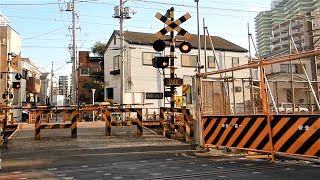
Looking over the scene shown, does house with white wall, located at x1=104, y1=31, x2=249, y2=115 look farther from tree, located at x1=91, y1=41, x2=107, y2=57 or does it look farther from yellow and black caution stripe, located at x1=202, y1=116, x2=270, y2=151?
yellow and black caution stripe, located at x1=202, y1=116, x2=270, y2=151

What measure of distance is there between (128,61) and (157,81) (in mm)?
3564

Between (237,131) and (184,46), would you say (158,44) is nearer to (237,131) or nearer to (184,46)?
(184,46)

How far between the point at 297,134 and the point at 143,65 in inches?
1079

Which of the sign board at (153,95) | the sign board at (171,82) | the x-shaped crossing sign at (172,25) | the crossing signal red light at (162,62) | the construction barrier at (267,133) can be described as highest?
the x-shaped crossing sign at (172,25)

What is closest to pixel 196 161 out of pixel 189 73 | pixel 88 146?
pixel 88 146

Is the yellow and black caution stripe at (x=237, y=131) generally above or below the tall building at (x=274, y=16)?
below

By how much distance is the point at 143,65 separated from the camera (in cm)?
3388

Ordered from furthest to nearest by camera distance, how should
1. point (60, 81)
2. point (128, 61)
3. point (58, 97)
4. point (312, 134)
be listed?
1. point (60, 81)
2. point (58, 97)
3. point (128, 61)
4. point (312, 134)

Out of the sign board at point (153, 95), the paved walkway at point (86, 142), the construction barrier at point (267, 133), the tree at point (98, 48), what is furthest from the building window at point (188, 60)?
the construction barrier at point (267, 133)

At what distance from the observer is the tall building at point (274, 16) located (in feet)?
80.4

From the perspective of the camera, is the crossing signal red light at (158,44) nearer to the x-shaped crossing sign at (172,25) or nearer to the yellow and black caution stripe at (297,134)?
the x-shaped crossing sign at (172,25)

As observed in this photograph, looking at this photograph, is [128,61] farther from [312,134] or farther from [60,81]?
[60,81]

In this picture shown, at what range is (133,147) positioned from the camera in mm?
9609

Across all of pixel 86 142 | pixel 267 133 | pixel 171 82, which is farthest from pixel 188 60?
pixel 267 133
